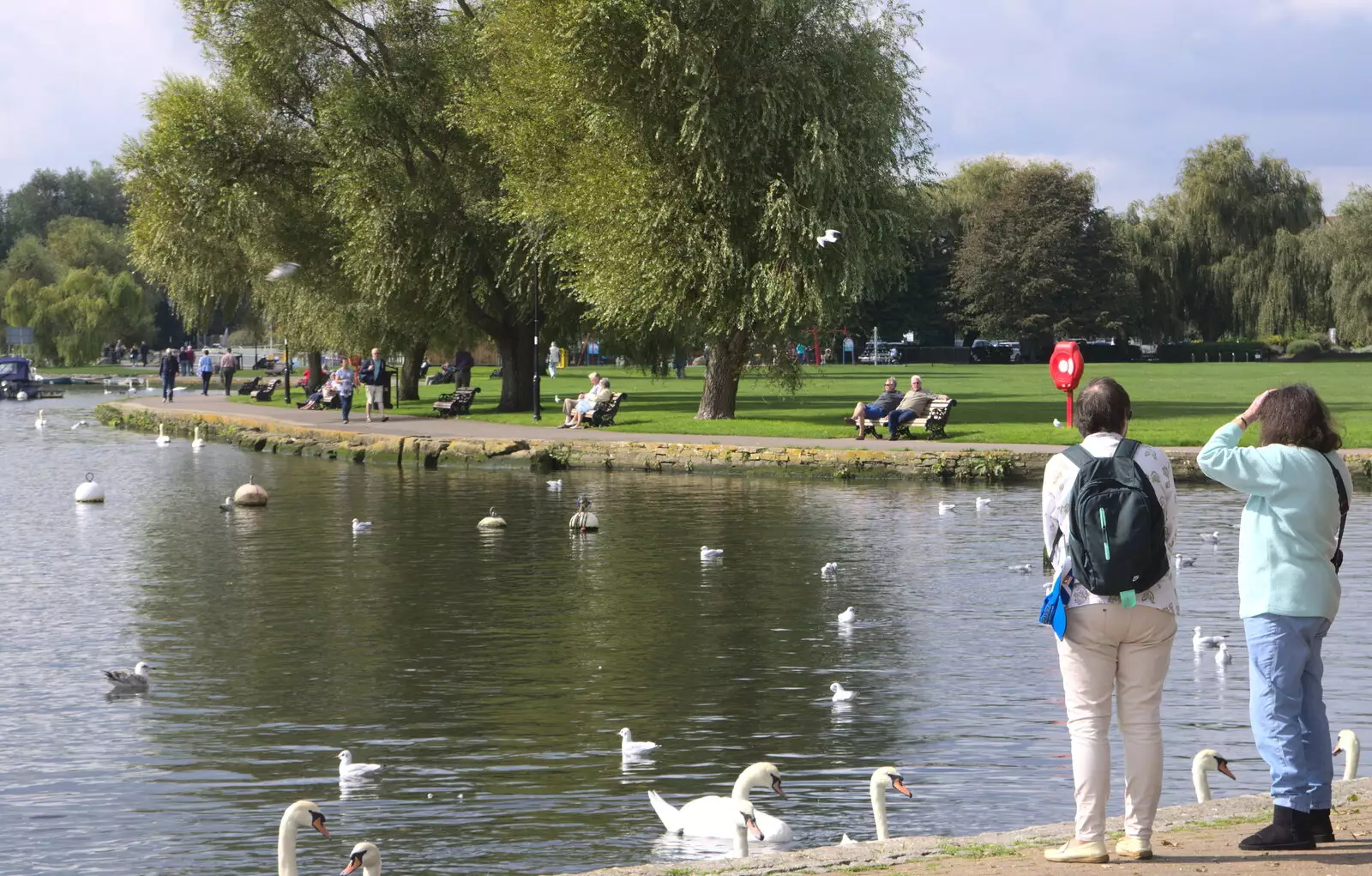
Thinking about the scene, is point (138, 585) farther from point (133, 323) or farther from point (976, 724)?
point (133, 323)

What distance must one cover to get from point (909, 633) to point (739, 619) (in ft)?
5.18

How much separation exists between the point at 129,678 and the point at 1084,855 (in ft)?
24.8

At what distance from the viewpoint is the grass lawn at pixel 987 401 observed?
33.7 metres

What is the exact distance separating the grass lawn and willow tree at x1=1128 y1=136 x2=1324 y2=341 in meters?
4.38

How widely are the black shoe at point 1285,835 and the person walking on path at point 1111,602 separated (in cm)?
41

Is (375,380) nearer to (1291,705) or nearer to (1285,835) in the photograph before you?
(1291,705)

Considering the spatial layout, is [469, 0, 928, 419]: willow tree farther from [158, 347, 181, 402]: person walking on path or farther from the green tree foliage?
the green tree foliage

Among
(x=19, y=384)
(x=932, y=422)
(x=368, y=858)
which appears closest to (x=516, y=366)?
(x=932, y=422)

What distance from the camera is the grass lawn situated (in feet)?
111

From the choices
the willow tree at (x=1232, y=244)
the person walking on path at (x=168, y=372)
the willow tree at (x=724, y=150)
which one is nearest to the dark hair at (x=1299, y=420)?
the willow tree at (x=724, y=150)

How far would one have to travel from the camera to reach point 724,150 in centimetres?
3469

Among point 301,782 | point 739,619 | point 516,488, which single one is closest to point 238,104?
point 516,488

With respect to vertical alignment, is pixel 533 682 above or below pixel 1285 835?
below

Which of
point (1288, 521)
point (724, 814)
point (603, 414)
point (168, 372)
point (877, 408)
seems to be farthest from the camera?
point (168, 372)
